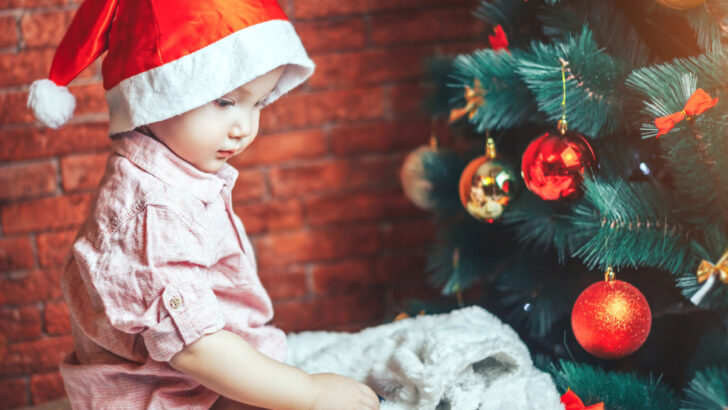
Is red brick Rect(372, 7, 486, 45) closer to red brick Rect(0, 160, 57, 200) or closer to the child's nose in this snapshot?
the child's nose

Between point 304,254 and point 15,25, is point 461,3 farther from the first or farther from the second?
point 15,25

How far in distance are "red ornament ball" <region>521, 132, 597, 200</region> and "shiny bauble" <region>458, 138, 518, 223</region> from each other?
0.35 feet

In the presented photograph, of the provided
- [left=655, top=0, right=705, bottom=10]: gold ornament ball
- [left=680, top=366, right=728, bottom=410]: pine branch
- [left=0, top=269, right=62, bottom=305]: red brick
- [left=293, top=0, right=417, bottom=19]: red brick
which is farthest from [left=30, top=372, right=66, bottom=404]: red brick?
[left=655, top=0, right=705, bottom=10]: gold ornament ball

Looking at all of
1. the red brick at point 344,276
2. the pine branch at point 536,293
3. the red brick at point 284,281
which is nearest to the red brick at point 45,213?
the red brick at point 284,281

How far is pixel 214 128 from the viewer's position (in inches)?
29.1

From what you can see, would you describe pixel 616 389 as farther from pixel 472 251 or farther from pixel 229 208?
pixel 229 208

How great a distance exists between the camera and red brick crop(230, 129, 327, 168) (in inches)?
50.8

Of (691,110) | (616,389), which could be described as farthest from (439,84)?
(616,389)

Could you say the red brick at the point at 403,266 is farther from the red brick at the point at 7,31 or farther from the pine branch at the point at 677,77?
the red brick at the point at 7,31

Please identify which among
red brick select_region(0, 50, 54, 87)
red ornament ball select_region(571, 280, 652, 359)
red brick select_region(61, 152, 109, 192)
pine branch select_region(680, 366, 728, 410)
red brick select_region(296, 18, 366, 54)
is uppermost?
red brick select_region(296, 18, 366, 54)

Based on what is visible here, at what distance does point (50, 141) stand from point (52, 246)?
0.21 m

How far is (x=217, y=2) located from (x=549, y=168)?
471mm

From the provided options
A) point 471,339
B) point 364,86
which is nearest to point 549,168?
point 471,339

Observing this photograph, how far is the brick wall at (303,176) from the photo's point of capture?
3.93 feet
